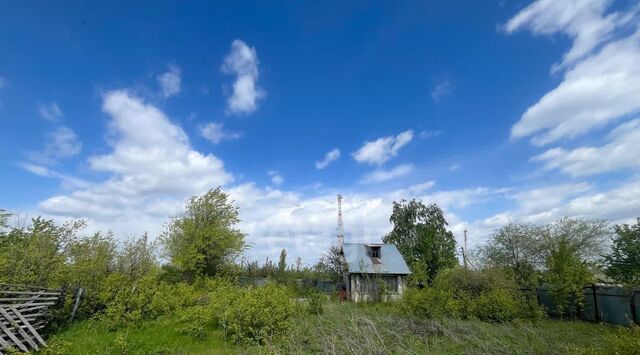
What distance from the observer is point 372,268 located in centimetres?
2520

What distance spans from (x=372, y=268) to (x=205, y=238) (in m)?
12.7

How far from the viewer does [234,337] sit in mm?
9039

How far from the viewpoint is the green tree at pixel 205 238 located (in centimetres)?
1881

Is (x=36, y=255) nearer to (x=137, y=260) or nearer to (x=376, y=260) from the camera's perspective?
(x=137, y=260)

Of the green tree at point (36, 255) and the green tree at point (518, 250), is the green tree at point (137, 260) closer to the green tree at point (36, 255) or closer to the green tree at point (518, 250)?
the green tree at point (36, 255)

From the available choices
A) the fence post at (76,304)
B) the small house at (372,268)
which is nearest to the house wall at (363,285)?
the small house at (372,268)

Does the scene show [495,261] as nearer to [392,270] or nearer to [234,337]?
[392,270]

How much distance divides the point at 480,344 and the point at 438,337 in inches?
52.0

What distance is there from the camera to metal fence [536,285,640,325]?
11521mm

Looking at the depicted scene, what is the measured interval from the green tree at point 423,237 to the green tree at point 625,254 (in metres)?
14.2

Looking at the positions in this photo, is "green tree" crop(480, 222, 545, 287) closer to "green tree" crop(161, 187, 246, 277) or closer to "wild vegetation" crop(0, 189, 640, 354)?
"wild vegetation" crop(0, 189, 640, 354)

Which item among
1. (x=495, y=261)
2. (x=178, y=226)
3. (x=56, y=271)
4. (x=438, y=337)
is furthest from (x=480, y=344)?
(x=495, y=261)

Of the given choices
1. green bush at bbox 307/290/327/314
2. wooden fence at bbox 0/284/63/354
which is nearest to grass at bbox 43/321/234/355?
wooden fence at bbox 0/284/63/354

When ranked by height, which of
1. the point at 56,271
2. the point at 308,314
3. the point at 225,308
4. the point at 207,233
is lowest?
the point at 308,314
